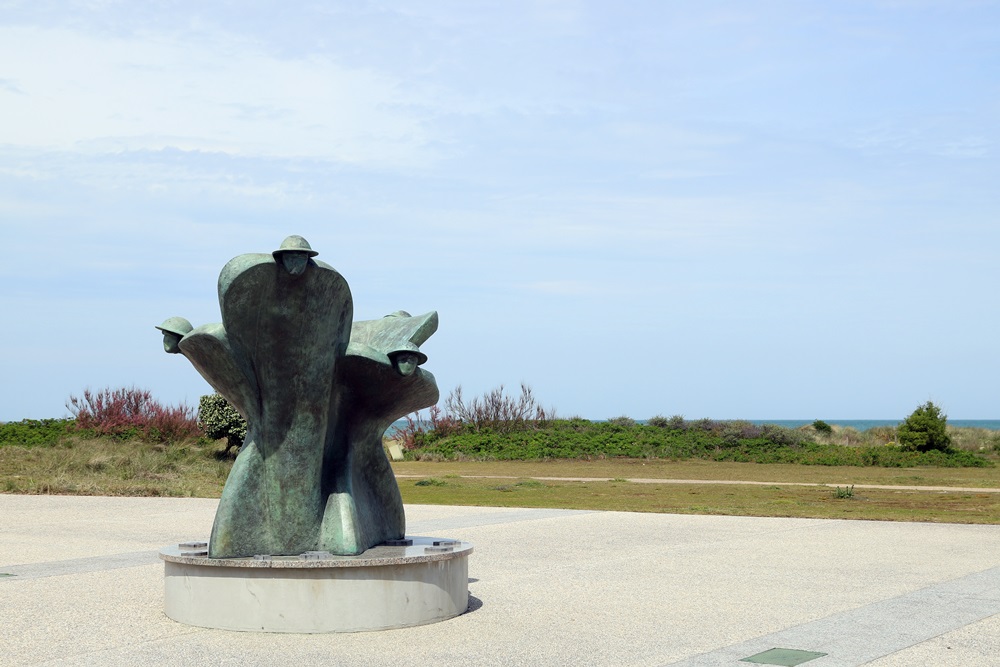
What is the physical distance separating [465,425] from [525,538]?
24403 mm

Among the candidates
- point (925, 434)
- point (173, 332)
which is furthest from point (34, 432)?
point (925, 434)

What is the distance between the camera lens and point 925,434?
2956 centimetres

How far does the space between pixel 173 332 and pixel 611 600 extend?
3845 millimetres

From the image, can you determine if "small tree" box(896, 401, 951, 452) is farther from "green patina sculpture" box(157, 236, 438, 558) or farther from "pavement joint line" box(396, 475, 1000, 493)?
"green patina sculpture" box(157, 236, 438, 558)

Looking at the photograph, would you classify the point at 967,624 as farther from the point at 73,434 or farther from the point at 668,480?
the point at 73,434

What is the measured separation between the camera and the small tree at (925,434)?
29594mm

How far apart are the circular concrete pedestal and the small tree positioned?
25506mm

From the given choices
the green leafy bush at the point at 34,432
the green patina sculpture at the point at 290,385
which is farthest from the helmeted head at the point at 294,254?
the green leafy bush at the point at 34,432

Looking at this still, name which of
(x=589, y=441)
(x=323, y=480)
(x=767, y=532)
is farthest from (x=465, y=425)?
(x=323, y=480)

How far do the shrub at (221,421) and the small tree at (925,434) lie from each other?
18.3 meters

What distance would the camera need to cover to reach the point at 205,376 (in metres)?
7.73

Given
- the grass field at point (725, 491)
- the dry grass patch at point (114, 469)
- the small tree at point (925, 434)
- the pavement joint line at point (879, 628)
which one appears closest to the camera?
the pavement joint line at point (879, 628)

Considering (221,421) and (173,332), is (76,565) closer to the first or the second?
(173,332)

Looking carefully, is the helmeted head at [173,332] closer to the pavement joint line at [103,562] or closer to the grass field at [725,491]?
the pavement joint line at [103,562]
